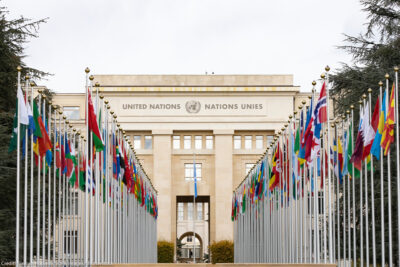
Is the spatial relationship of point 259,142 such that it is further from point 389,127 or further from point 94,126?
point 389,127

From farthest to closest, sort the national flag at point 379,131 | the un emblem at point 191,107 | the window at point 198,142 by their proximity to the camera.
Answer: the window at point 198,142, the un emblem at point 191,107, the national flag at point 379,131

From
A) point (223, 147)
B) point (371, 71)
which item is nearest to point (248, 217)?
point (371, 71)

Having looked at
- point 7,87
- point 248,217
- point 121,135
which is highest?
point 7,87

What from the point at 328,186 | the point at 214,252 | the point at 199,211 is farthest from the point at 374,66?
the point at 199,211

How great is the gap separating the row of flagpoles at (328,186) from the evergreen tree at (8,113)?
11115mm

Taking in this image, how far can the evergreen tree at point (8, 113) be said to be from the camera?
3089 cm

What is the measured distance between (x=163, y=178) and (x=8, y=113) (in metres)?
40.7

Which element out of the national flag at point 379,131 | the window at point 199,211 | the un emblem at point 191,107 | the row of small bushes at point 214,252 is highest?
the un emblem at point 191,107

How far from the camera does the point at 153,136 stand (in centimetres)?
7450

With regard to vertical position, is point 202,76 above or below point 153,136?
above

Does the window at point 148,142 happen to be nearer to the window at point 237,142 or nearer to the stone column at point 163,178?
the stone column at point 163,178

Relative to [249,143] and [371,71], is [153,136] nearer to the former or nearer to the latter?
[249,143]

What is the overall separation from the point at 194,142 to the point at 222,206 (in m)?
7.25

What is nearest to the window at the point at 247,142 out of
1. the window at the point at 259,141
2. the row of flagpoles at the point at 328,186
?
the window at the point at 259,141
